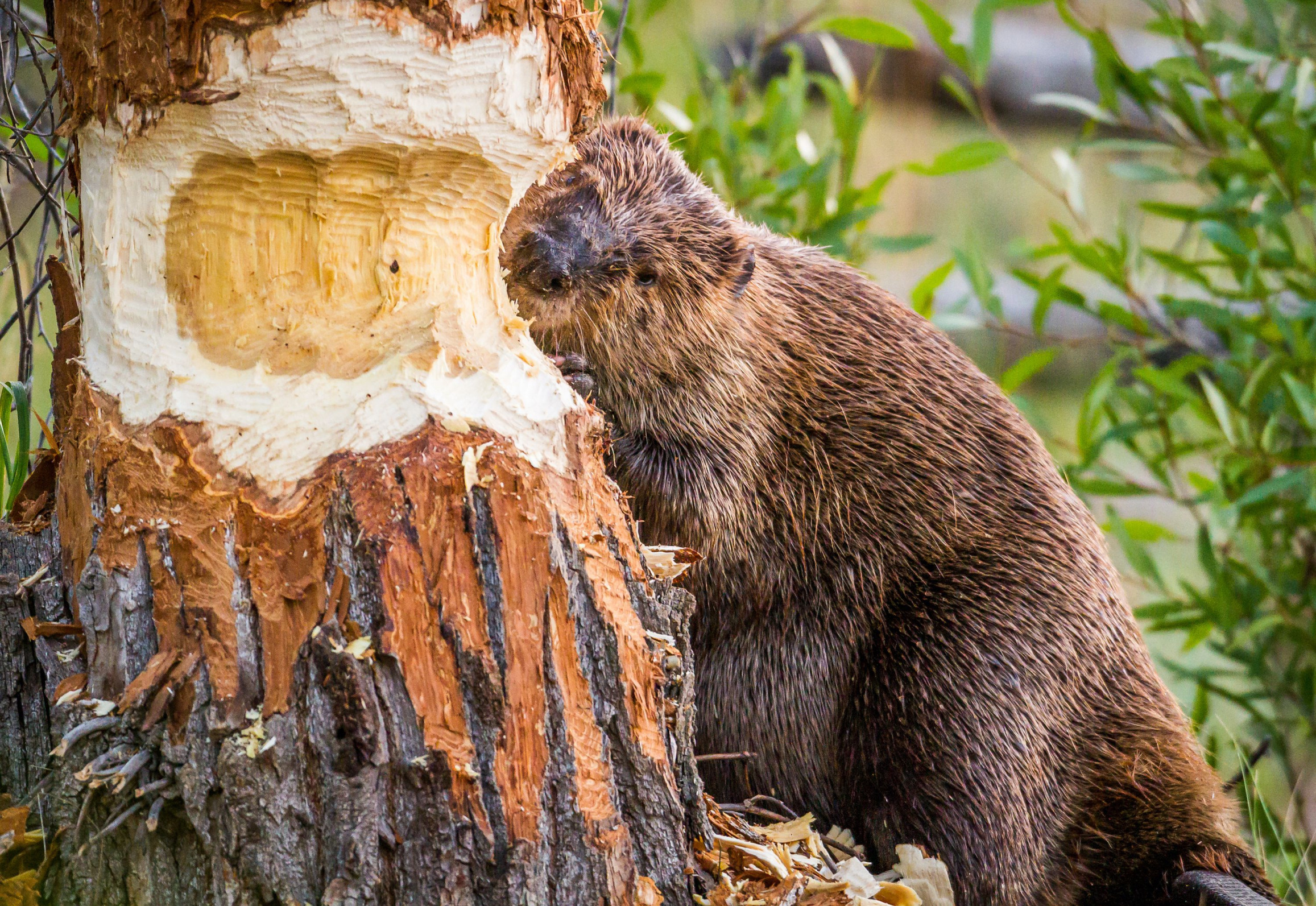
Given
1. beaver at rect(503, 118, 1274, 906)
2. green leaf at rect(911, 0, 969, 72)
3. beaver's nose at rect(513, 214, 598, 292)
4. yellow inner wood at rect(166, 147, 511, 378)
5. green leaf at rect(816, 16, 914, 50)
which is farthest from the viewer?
green leaf at rect(911, 0, 969, 72)

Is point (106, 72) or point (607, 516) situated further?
point (607, 516)

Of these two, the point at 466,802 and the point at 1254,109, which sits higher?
the point at 1254,109

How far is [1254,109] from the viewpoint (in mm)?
3244

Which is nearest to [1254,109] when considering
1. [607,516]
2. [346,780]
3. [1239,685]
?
[607,516]

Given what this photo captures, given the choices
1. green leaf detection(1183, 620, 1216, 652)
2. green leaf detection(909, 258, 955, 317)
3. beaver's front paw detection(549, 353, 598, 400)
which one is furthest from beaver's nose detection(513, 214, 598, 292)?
green leaf detection(1183, 620, 1216, 652)

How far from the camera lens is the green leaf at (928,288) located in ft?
10.7

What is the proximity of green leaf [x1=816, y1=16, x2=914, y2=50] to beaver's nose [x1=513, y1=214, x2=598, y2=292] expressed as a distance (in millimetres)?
1358

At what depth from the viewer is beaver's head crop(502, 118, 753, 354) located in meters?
2.03

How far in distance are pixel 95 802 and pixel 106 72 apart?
2.85 feet

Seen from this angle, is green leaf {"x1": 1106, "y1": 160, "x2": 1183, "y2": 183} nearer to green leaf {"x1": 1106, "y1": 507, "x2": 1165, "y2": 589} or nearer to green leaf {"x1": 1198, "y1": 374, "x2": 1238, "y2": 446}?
green leaf {"x1": 1198, "y1": 374, "x2": 1238, "y2": 446}

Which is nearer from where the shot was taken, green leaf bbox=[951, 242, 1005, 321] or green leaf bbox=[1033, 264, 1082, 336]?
green leaf bbox=[1033, 264, 1082, 336]

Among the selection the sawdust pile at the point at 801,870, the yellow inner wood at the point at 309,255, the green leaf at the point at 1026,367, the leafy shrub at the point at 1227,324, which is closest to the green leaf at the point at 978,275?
the leafy shrub at the point at 1227,324

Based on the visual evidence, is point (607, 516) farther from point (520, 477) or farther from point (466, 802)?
point (466, 802)

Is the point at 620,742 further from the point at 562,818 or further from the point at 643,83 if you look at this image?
the point at 643,83
